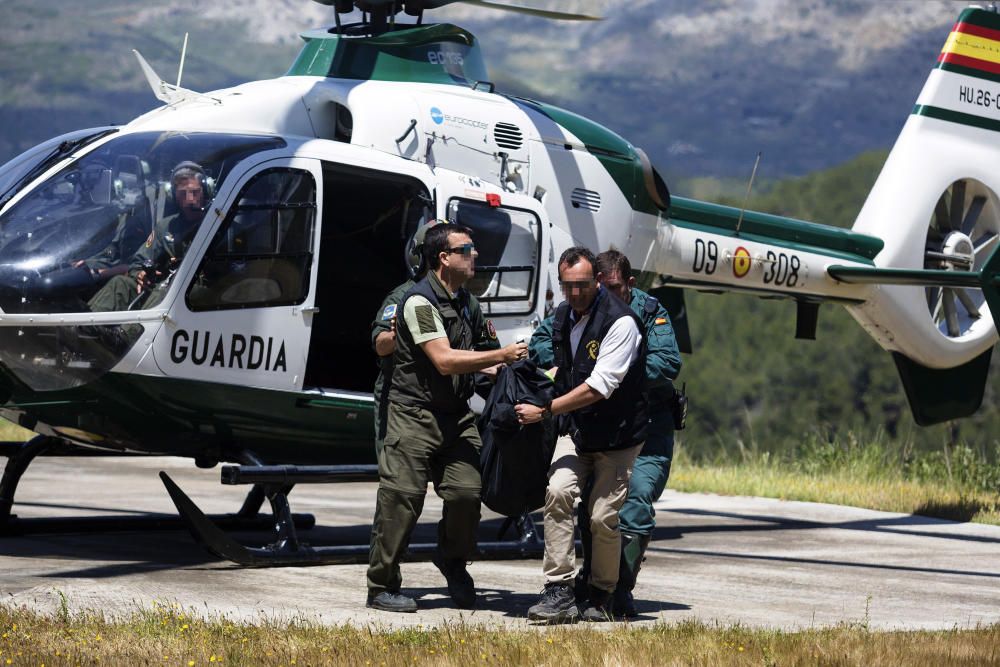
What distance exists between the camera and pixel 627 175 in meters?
10.2

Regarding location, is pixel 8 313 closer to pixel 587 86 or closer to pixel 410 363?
pixel 410 363

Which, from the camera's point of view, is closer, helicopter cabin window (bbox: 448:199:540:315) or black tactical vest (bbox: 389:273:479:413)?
black tactical vest (bbox: 389:273:479:413)

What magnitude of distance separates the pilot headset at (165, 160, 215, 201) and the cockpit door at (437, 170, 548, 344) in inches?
58.4

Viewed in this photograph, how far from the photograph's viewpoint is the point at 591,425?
6387mm

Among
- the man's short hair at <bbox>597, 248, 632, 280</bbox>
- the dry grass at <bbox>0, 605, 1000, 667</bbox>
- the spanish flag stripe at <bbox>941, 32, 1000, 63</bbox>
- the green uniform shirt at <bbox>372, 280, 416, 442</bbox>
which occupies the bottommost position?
the dry grass at <bbox>0, 605, 1000, 667</bbox>

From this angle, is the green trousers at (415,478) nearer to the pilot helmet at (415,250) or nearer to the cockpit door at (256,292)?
the pilot helmet at (415,250)

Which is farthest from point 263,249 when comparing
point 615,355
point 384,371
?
point 615,355

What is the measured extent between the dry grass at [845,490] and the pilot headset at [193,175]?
22.3 ft

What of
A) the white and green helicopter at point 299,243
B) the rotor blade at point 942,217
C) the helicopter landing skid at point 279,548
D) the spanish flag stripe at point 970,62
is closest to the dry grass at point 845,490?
the white and green helicopter at point 299,243

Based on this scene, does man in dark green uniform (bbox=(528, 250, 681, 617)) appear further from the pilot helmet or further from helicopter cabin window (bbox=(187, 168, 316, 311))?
helicopter cabin window (bbox=(187, 168, 316, 311))

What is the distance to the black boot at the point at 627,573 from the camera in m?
6.68

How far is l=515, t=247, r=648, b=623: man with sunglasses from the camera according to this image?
632 centimetres

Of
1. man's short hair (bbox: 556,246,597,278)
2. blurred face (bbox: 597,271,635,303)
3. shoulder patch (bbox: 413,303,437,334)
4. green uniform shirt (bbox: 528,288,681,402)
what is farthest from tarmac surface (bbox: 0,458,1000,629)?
man's short hair (bbox: 556,246,597,278)

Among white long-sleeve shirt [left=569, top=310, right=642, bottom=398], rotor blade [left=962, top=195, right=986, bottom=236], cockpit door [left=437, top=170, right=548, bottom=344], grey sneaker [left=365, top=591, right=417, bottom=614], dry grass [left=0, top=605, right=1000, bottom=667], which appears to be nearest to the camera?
dry grass [left=0, top=605, right=1000, bottom=667]
